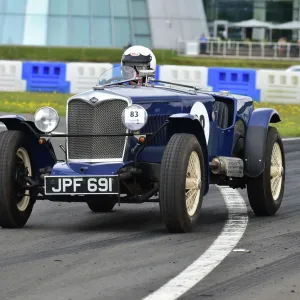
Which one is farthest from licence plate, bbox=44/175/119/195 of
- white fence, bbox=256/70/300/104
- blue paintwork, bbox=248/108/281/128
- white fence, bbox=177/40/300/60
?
white fence, bbox=177/40/300/60

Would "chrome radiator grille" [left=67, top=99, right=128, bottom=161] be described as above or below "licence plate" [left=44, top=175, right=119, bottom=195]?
above

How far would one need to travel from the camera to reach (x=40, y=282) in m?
6.86

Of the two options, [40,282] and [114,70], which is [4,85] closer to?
[114,70]

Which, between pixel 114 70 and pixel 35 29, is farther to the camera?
pixel 35 29

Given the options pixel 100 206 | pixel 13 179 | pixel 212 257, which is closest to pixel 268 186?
pixel 100 206

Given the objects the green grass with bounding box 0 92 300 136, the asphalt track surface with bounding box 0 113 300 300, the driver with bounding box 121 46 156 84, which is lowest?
the green grass with bounding box 0 92 300 136

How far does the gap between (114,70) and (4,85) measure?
23205 mm

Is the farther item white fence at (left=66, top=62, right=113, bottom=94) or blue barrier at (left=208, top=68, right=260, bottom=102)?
white fence at (left=66, top=62, right=113, bottom=94)

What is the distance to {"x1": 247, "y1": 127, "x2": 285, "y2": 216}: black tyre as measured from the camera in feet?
34.5

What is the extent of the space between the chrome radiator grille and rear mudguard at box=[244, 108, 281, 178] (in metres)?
1.47

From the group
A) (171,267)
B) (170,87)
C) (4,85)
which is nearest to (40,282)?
(171,267)

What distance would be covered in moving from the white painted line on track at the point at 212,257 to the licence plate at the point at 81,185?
0.97m

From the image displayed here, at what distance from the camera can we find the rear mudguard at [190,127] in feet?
30.5

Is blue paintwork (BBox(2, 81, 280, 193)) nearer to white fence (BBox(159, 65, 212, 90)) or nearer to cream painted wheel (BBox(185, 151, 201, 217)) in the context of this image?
cream painted wheel (BBox(185, 151, 201, 217))
